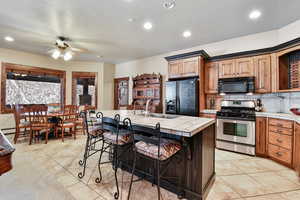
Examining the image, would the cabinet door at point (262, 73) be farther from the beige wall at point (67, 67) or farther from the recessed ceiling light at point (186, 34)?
the beige wall at point (67, 67)

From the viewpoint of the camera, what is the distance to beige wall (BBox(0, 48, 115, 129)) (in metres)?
4.76

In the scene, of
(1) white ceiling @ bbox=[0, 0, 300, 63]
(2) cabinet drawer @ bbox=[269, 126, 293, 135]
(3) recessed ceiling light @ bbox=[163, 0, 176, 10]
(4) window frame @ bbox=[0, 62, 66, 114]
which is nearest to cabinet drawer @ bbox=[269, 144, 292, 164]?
(2) cabinet drawer @ bbox=[269, 126, 293, 135]

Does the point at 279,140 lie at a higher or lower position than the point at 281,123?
lower

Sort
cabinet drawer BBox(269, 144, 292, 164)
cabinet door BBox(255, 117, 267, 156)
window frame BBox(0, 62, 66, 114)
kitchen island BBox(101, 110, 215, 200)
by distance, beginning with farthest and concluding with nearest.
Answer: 1. window frame BBox(0, 62, 66, 114)
2. cabinet door BBox(255, 117, 267, 156)
3. cabinet drawer BBox(269, 144, 292, 164)
4. kitchen island BBox(101, 110, 215, 200)

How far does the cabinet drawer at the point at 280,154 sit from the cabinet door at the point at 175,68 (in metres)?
2.68

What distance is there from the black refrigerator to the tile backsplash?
52.5 inches

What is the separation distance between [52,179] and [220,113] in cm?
357

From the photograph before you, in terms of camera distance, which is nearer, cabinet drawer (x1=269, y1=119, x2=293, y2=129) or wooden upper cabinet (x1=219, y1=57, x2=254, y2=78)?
cabinet drawer (x1=269, y1=119, x2=293, y2=129)

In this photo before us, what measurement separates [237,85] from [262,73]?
1.84 feet

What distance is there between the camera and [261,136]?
10.1 feet

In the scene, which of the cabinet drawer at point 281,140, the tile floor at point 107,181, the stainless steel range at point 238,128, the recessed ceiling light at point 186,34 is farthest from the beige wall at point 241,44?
the tile floor at point 107,181

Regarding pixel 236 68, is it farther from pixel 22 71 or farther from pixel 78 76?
pixel 22 71

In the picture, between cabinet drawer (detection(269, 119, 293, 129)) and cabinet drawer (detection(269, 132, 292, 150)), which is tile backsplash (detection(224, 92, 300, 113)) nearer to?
cabinet drawer (detection(269, 119, 293, 129))

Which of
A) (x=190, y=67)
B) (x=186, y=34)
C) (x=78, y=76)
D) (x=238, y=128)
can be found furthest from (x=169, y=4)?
(x=78, y=76)
